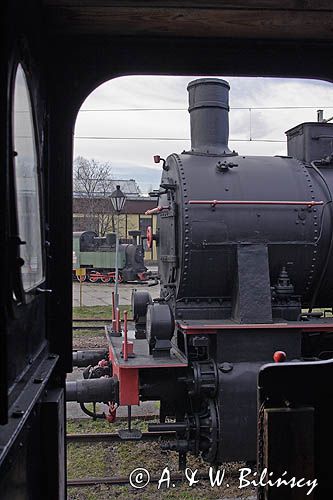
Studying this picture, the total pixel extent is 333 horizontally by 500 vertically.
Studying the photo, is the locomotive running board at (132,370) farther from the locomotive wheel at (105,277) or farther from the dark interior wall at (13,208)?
the locomotive wheel at (105,277)

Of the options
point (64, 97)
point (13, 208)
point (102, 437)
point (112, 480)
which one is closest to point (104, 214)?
point (102, 437)

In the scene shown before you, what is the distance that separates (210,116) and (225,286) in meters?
1.82

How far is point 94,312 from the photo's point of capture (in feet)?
47.0

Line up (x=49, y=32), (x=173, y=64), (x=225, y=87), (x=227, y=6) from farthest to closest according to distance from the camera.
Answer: (x=225, y=87) → (x=173, y=64) → (x=49, y=32) → (x=227, y=6)

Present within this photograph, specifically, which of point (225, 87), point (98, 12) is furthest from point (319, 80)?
point (225, 87)

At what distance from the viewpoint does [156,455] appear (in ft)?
17.7

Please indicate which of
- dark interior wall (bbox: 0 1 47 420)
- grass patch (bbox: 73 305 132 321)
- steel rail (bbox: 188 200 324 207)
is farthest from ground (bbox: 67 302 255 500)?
grass patch (bbox: 73 305 132 321)

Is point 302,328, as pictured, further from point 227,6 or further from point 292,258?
point 227,6

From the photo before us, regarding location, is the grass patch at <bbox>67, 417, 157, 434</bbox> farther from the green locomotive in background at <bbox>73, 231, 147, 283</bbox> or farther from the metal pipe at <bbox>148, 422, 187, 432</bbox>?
the green locomotive in background at <bbox>73, 231, 147, 283</bbox>

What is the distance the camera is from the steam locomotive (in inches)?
186

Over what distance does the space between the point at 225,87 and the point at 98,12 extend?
3.89m

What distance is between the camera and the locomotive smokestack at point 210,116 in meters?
5.71

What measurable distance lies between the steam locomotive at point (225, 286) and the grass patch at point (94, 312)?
7478 mm

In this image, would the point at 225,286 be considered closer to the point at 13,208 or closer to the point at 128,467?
the point at 128,467
